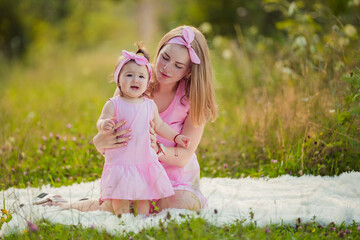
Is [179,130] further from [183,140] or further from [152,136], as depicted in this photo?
[152,136]

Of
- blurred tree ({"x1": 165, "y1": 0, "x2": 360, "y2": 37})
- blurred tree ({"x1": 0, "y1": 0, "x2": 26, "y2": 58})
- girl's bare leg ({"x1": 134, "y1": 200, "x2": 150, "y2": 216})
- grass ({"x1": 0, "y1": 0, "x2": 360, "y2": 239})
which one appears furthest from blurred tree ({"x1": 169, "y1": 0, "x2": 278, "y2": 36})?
girl's bare leg ({"x1": 134, "y1": 200, "x2": 150, "y2": 216})

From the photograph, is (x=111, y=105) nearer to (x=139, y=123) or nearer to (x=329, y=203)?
(x=139, y=123)

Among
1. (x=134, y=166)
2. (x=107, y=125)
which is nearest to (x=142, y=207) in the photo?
(x=134, y=166)

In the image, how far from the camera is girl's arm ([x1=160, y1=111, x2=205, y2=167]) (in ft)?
10.7

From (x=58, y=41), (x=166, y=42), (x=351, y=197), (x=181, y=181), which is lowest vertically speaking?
(x=351, y=197)

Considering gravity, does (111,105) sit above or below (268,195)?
above

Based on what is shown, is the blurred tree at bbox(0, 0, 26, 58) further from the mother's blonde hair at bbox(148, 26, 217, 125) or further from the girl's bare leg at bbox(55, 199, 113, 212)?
the mother's blonde hair at bbox(148, 26, 217, 125)

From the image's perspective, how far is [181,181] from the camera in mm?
3375

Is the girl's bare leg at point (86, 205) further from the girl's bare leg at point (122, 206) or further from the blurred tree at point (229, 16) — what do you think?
the blurred tree at point (229, 16)

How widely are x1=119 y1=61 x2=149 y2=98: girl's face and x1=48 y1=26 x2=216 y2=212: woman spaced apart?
39 centimetres

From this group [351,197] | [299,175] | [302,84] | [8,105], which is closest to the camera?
[351,197]

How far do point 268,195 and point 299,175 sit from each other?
1.75ft

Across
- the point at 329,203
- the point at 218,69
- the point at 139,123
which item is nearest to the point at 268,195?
the point at 329,203

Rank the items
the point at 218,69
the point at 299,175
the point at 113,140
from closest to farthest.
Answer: the point at 113,140 → the point at 299,175 → the point at 218,69
